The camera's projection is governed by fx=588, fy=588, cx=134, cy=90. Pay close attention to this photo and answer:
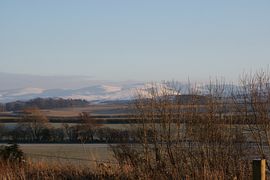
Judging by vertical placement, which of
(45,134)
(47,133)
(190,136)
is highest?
(190,136)

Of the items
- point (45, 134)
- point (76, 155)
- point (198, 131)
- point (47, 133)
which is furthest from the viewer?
point (45, 134)

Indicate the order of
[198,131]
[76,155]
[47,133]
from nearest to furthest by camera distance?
[198,131]
[76,155]
[47,133]

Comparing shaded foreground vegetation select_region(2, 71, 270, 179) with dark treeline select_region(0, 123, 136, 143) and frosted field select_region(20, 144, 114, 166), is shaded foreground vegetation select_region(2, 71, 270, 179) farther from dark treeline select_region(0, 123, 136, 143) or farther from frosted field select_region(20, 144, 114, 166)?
dark treeline select_region(0, 123, 136, 143)

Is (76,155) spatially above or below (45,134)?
above

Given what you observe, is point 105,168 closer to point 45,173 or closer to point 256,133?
point 45,173

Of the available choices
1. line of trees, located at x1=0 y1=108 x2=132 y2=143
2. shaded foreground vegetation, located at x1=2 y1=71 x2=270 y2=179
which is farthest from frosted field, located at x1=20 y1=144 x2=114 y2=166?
line of trees, located at x1=0 y1=108 x2=132 y2=143

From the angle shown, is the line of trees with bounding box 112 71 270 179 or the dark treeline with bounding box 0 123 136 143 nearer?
the line of trees with bounding box 112 71 270 179

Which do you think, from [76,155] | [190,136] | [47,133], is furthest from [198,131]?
[47,133]

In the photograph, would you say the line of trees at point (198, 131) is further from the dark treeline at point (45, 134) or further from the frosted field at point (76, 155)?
the dark treeline at point (45, 134)

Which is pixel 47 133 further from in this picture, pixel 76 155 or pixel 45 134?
pixel 76 155

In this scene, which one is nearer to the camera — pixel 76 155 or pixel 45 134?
pixel 76 155

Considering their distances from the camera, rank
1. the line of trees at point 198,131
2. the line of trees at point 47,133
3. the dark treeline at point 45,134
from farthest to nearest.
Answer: the dark treeline at point 45,134, the line of trees at point 47,133, the line of trees at point 198,131

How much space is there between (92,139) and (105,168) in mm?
28049

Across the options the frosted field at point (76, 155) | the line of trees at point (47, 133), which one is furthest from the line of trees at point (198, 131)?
the line of trees at point (47, 133)
